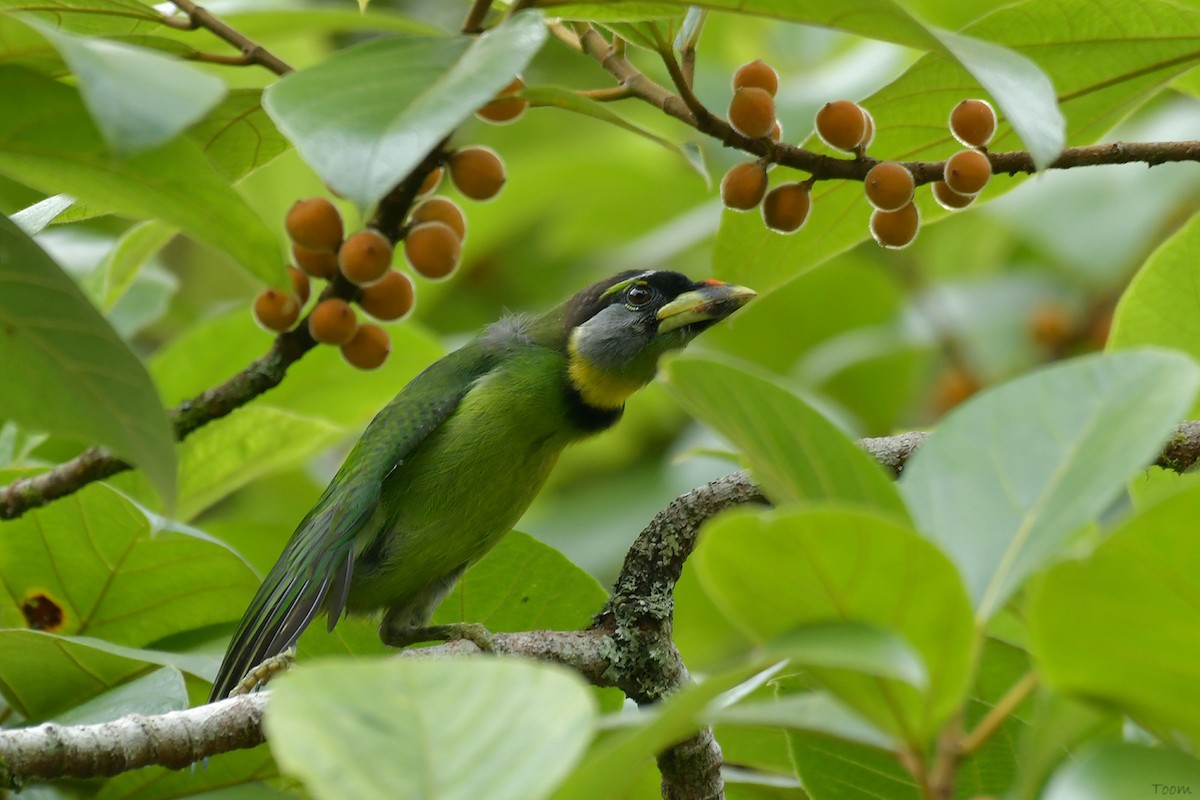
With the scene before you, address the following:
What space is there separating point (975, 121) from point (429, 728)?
49.0 inches

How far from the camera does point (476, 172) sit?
2162 mm

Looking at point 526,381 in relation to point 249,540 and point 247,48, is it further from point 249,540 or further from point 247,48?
point 247,48

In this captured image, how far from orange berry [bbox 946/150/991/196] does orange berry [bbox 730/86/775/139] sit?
0.85 ft

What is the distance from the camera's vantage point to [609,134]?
5.34 m

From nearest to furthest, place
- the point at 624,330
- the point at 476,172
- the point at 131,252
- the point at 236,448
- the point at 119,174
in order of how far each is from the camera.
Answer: the point at 119,174 → the point at 476,172 → the point at 131,252 → the point at 236,448 → the point at 624,330

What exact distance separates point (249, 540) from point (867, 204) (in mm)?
1535

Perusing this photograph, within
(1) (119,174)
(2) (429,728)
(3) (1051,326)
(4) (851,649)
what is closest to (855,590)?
(4) (851,649)

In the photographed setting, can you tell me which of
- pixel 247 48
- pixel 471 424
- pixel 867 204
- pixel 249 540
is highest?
pixel 247 48

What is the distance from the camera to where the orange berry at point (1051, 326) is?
4160 mm

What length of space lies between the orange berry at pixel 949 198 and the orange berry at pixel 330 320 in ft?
3.05

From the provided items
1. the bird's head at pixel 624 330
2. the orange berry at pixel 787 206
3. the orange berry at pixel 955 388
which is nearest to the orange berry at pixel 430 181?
the orange berry at pixel 787 206

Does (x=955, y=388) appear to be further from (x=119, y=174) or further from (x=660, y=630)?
(x=119, y=174)

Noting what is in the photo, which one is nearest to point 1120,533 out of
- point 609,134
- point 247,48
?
point 247,48

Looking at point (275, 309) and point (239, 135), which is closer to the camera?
point (239, 135)
